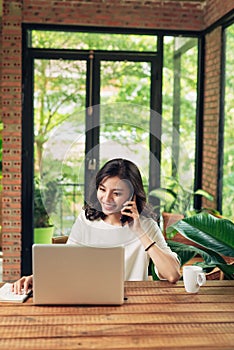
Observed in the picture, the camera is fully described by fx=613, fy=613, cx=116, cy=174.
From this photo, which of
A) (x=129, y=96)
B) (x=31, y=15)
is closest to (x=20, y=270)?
(x=129, y=96)

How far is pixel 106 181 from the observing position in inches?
88.4

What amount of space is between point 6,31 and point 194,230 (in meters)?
3.66

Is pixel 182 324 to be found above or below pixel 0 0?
below

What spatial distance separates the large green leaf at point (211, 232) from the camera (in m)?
2.75

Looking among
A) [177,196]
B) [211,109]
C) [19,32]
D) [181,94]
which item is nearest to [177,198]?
[177,196]

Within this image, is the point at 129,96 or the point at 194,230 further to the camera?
the point at 129,96

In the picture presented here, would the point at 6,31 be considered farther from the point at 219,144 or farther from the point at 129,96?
the point at 219,144

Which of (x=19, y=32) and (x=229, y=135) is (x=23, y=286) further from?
(x=19, y=32)

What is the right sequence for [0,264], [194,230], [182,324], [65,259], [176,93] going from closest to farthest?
[182,324], [65,259], [194,230], [176,93], [0,264]

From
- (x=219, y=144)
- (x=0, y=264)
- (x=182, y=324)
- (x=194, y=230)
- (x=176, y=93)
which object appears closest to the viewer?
(x=182, y=324)

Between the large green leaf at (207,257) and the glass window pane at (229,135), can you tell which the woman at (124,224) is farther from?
the glass window pane at (229,135)

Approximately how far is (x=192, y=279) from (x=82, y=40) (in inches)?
158

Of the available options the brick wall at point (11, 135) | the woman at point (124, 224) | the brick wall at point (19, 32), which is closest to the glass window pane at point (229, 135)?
the brick wall at point (19, 32)

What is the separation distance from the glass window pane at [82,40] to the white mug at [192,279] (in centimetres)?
392
